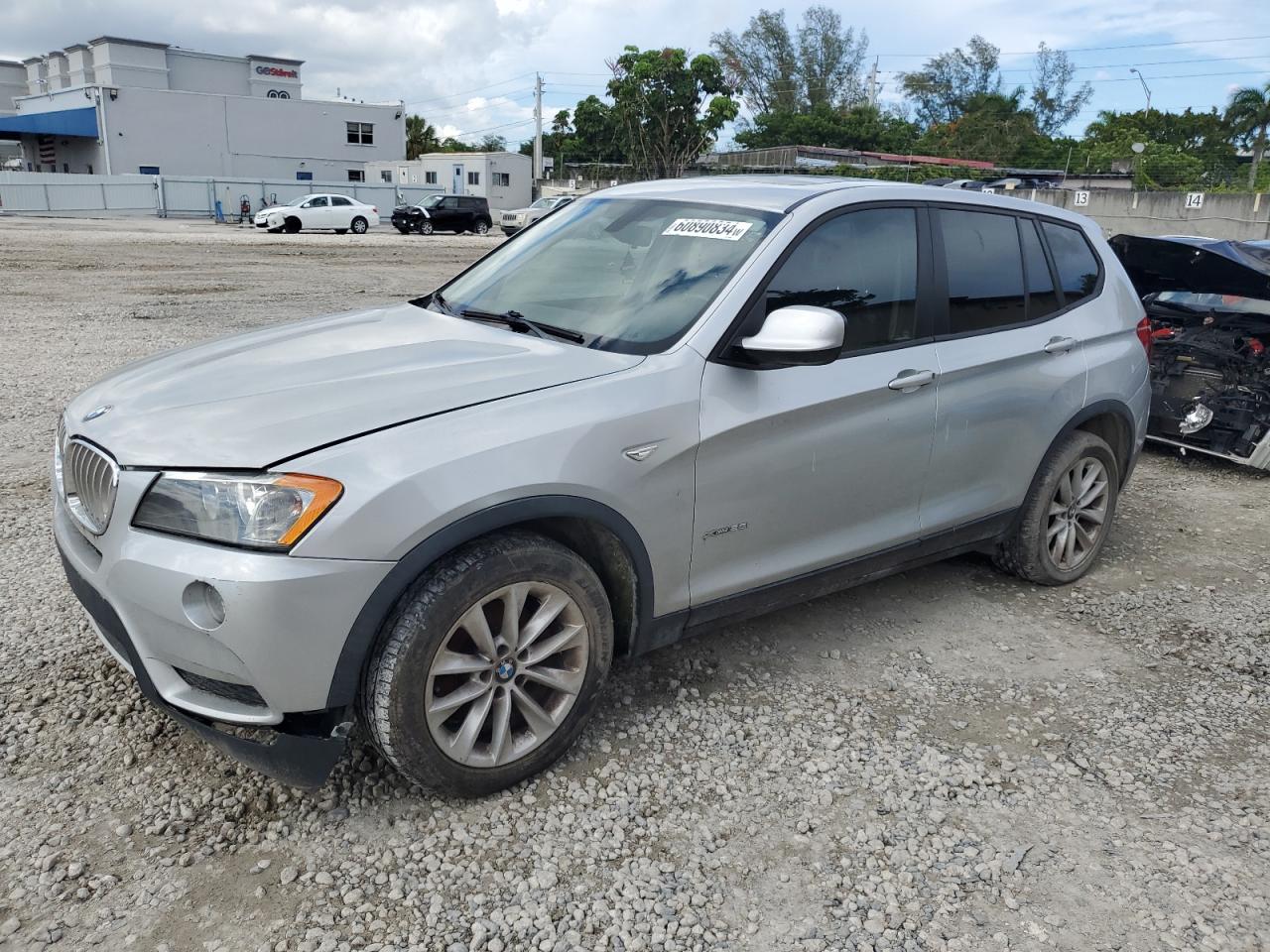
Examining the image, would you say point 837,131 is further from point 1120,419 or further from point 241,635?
point 241,635

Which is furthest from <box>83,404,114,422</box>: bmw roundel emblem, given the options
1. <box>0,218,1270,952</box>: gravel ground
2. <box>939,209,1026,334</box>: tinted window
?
<box>939,209,1026,334</box>: tinted window

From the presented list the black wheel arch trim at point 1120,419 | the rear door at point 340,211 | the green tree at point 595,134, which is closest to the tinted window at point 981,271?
the black wheel arch trim at point 1120,419

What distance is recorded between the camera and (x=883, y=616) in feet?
14.4

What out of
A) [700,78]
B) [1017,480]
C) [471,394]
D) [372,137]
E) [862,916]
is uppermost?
[700,78]

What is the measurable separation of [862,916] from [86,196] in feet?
161

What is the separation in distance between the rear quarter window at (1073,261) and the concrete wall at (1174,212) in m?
23.8

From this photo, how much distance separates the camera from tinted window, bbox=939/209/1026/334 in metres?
4.03

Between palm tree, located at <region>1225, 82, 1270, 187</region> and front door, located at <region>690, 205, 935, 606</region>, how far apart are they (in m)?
68.3

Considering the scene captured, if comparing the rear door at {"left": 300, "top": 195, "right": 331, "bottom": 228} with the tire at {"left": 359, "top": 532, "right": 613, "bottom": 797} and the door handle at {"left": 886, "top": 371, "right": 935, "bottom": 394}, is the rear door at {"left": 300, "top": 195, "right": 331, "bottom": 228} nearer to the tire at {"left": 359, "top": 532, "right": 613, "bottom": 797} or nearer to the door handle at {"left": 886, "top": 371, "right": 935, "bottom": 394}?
the door handle at {"left": 886, "top": 371, "right": 935, "bottom": 394}

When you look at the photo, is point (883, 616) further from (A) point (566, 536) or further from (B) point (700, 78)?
(B) point (700, 78)

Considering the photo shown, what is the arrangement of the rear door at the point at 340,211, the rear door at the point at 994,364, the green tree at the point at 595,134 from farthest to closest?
the green tree at the point at 595,134, the rear door at the point at 340,211, the rear door at the point at 994,364

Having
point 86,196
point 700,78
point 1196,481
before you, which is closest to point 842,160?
point 700,78

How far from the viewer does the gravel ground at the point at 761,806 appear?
2541 millimetres

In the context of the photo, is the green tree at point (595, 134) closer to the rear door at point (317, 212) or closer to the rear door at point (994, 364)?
the rear door at point (317, 212)
